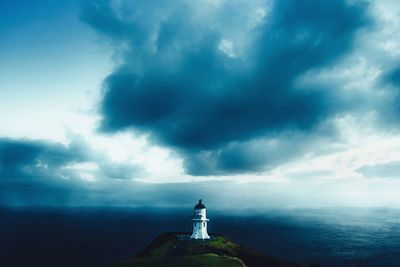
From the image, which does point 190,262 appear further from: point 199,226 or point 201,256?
point 199,226

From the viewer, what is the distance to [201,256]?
159 ft

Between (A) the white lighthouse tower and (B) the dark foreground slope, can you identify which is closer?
(B) the dark foreground slope

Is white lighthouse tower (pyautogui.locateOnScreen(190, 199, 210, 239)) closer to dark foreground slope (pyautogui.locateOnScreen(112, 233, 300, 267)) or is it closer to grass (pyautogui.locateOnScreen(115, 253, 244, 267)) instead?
dark foreground slope (pyautogui.locateOnScreen(112, 233, 300, 267))

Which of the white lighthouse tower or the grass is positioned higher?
the white lighthouse tower

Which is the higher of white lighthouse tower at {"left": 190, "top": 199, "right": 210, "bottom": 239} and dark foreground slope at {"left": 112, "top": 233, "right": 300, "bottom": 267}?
white lighthouse tower at {"left": 190, "top": 199, "right": 210, "bottom": 239}

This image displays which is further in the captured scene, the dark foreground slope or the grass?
the dark foreground slope

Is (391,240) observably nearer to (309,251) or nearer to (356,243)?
(356,243)

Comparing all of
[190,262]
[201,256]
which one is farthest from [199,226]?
[190,262]

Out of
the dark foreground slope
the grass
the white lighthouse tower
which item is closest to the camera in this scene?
the grass

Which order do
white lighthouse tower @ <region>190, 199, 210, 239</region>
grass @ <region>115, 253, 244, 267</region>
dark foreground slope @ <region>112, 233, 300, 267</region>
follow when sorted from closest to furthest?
grass @ <region>115, 253, 244, 267</region>, dark foreground slope @ <region>112, 233, 300, 267</region>, white lighthouse tower @ <region>190, 199, 210, 239</region>

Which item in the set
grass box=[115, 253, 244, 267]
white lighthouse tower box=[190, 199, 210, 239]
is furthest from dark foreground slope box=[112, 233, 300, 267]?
white lighthouse tower box=[190, 199, 210, 239]

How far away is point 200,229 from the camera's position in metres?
68.7

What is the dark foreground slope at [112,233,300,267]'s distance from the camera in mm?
44741

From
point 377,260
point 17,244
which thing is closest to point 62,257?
point 17,244
